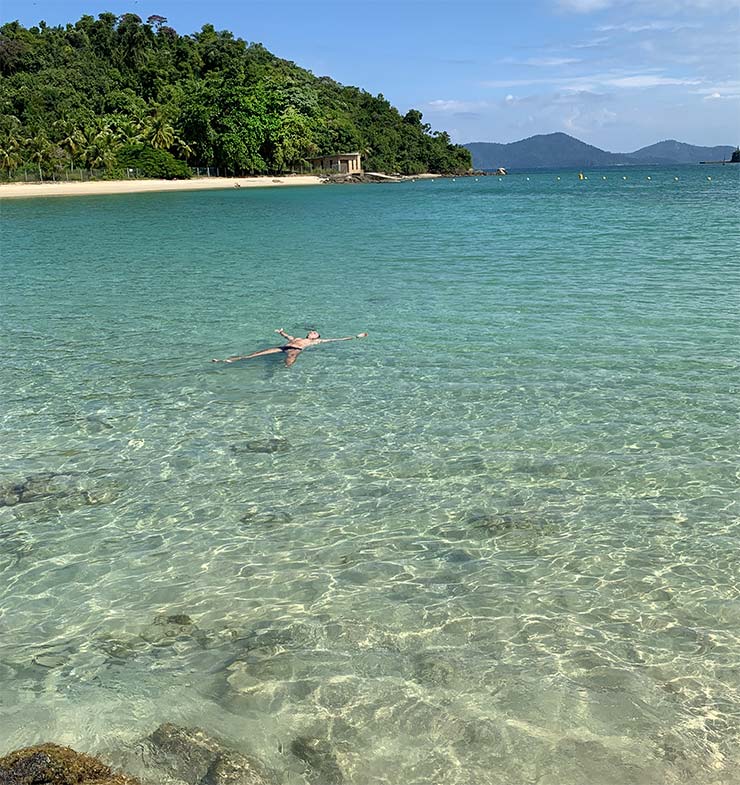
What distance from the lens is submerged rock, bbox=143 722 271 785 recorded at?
4.55m

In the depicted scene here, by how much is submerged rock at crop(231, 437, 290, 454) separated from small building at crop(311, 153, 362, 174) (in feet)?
481

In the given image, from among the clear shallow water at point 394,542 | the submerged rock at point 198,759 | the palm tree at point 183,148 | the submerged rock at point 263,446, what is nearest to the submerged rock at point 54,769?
the submerged rock at point 198,759

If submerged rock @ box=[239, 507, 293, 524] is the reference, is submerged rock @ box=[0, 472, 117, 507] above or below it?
above

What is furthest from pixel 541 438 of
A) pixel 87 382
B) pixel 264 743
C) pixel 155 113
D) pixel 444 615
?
pixel 155 113

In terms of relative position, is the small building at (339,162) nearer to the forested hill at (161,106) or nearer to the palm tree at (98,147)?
the forested hill at (161,106)

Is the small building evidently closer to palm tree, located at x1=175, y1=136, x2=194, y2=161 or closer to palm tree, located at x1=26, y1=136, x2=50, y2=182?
palm tree, located at x1=175, y1=136, x2=194, y2=161

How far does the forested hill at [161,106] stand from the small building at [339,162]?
2.59 m

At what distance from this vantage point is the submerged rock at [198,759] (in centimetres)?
455

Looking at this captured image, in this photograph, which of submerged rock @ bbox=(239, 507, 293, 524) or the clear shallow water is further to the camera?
submerged rock @ bbox=(239, 507, 293, 524)

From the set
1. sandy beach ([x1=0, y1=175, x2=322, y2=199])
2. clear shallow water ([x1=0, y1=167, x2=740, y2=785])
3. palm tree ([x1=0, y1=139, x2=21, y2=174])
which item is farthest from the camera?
palm tree ([x1=0, y1=139, x2=21, y2=174])

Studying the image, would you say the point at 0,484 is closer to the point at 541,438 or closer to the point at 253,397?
the point at 253,397

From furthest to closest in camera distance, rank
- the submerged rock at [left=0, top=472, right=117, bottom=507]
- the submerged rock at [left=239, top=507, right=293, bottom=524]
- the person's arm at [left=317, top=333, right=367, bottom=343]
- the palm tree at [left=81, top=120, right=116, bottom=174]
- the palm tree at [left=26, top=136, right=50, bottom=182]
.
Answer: the palm tree at [left=81, top=120, right=116, bottom=174], the palm tree at [left=26, top=136, right=50, bottom=182], the person's arm at [left=317, top=333, right=367, bottom=343], the submerged rock at [left=0, top=472, right=117, bottom=507], the submerged rock at [left=239, top=507, right=293, bottom=524]

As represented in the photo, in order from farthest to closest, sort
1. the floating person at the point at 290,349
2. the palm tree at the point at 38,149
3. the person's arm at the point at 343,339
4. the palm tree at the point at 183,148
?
1. the palm tree at the point at 183,148
2. the palm tree at the point at 38,149
3. the person's arm at the point at 343,339
4. the floating person at the point at 290,349

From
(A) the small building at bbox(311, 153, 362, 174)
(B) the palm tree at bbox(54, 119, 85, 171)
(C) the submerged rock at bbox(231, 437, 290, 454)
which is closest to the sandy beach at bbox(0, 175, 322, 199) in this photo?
(B) the palm tree at bbox(54, 119, 85, 171)
